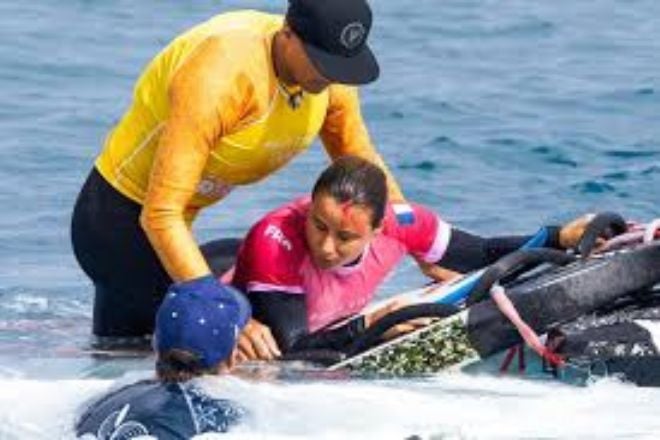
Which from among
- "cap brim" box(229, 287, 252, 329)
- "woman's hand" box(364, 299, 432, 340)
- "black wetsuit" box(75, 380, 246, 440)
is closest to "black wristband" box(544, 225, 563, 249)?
"woman's hand" box(364, 299, 432, 340)

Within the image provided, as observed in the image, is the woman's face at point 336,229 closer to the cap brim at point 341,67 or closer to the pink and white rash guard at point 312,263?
the pink and white rash guard at point 312,263

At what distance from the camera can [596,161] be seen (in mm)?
14820

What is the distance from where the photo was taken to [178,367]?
22.5ft

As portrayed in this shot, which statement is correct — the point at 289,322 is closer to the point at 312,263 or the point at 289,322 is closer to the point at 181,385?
the point at 312,263

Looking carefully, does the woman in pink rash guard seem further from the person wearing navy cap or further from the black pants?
the person wearing navy cap

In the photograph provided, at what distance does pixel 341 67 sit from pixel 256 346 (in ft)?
3.13

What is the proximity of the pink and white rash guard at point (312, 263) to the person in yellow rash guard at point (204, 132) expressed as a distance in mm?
204

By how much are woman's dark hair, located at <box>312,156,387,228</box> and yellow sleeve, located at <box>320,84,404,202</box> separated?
725 mm

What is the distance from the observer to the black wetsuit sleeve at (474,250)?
8.81 meters

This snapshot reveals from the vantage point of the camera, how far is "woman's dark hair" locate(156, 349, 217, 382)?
683 centimetres

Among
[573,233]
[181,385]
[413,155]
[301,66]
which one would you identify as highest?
[301,66]

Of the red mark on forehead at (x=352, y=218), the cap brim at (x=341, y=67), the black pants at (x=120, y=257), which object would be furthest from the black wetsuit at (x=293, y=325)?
the cap brim at (x=341, y=67)

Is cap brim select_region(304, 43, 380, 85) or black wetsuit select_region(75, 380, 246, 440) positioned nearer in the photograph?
black wetsuit select_region(75, 380, 246, 440)

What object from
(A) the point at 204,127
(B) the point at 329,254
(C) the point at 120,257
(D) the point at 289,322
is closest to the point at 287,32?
(A) the point at 204,127
